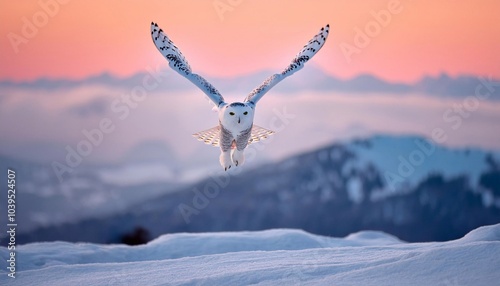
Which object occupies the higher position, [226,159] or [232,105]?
[232,105]

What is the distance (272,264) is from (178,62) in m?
3.62

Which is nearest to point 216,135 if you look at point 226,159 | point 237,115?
point 226,159

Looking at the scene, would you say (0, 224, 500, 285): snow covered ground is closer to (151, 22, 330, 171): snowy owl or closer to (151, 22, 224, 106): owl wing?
(151, 22, 330, 171): snowy owl

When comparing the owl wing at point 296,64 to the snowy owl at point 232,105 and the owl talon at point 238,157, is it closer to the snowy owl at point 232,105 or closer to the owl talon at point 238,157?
the snowy owl at point 232,105

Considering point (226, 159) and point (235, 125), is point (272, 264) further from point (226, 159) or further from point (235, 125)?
point (235, 125)

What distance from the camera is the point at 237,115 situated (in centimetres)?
824

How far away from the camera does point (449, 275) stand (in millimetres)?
6930

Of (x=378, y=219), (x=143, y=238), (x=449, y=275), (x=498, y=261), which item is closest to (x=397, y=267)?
(x=449, y=275)

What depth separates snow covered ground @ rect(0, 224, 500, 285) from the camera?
711 cm

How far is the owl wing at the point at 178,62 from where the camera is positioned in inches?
365

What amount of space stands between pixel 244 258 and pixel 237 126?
82.5 inches

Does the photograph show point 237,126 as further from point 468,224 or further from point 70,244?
point 468,224

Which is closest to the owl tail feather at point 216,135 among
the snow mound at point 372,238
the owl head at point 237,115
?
the owl head at point 237,115

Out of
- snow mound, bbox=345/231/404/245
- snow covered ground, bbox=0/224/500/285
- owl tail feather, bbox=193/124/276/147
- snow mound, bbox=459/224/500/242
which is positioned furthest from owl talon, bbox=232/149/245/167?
snow mound, bbox=345/231/404/245
